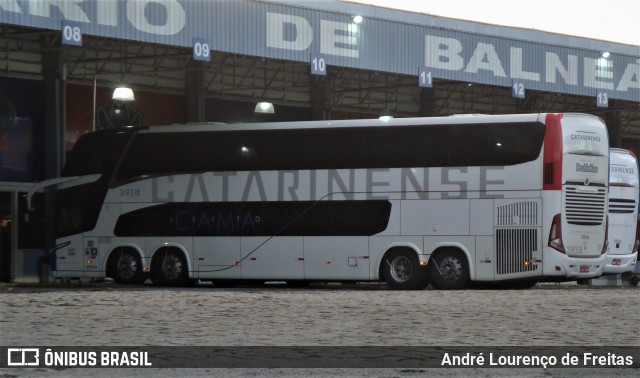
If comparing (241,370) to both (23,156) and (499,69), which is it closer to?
(23,156)

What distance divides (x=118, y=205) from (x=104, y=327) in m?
16.0

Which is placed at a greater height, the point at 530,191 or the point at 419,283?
the point at 530,191

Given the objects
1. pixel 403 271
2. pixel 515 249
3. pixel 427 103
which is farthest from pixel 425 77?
pixel 515 249

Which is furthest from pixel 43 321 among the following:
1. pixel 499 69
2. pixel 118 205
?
pixel 499 69

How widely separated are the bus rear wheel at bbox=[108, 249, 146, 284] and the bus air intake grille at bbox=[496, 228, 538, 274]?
844 cm

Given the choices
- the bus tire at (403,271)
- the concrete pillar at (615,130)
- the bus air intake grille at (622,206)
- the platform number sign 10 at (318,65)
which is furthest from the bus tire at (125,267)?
the concrete pillar at (615,130)

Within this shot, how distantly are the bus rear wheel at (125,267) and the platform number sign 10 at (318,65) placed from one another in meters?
7.50

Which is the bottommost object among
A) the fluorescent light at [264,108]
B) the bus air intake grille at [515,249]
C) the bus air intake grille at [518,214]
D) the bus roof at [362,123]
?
the bus air intake grille at [515,249]

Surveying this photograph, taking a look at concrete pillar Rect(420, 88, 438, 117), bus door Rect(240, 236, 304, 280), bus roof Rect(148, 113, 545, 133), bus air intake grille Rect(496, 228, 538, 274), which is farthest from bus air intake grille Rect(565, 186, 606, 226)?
concrete pillar Rect(420, 88, 438, 117)

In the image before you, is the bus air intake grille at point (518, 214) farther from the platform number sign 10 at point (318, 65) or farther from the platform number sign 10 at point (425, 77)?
the platform number sign 10 at point (425, 77)

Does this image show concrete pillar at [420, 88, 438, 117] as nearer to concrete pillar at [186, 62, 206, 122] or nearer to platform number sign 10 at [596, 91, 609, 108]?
platform number sign 10 at [596, 91, 609, 108]

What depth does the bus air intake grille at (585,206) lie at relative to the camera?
26641 millimetres

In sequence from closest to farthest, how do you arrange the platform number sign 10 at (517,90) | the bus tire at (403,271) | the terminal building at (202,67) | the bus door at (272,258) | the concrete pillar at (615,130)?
the bus tire at (403,271) < the bus door at (272,258) < the terminal building at (202,67) < the platform number sign 10 at (517,90) < the concrete pillar at (615,130)

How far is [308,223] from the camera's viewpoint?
28516 millimetres
